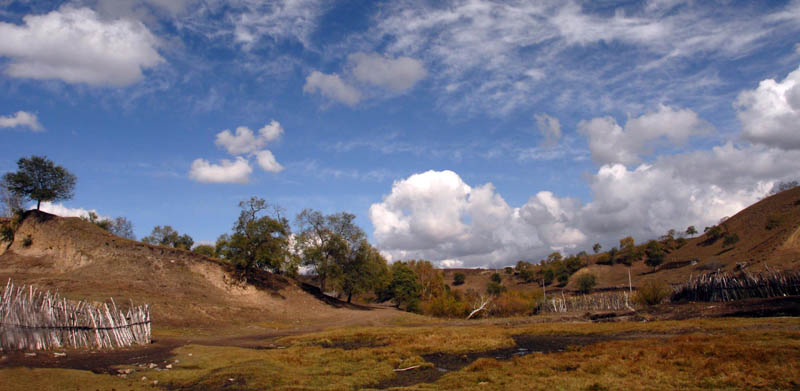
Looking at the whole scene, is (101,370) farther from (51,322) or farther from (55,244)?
(55,244)

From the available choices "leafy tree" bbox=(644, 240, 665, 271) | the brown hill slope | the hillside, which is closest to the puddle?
the brown hill slope

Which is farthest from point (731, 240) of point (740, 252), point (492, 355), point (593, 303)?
point (492, 355)

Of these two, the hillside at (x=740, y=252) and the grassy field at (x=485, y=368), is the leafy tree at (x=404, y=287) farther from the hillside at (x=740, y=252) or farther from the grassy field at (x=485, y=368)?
the grassy field at (x=485, y=368)

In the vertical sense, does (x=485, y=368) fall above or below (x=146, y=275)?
below

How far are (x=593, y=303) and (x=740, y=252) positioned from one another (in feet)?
119

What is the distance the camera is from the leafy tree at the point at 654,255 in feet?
315

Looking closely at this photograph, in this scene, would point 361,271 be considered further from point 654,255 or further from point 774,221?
point 654,255

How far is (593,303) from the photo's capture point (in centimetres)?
5075

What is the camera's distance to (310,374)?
578 inches

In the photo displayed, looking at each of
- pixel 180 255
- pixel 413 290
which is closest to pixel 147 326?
pixel 180 255

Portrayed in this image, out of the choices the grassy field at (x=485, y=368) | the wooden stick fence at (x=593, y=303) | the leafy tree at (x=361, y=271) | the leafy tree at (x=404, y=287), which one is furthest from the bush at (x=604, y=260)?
the grassy field at (x=485, y=368)

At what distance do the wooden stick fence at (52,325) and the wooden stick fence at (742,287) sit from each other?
40167 mm

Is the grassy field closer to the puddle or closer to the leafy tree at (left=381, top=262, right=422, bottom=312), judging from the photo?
the puddle

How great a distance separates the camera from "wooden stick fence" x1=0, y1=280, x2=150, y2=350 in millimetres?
15938
